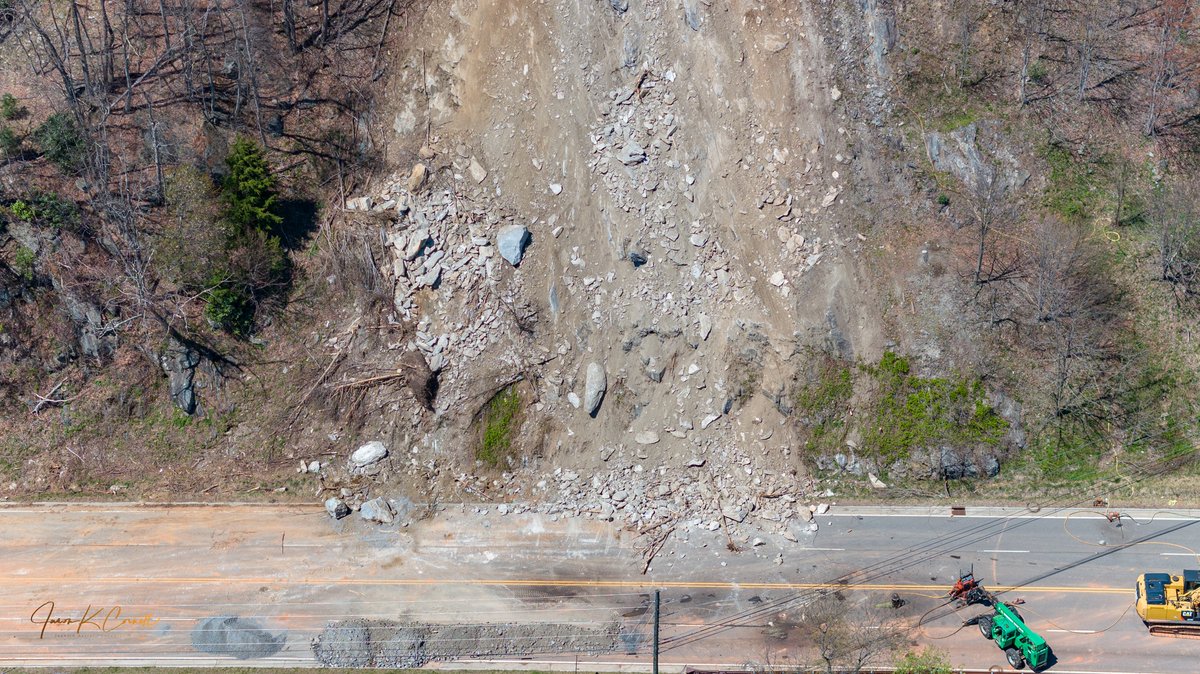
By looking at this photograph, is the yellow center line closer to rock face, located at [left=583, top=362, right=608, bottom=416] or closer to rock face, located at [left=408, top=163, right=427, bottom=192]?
rock face, located at [left=583, top=362, right=608, bottom=416]

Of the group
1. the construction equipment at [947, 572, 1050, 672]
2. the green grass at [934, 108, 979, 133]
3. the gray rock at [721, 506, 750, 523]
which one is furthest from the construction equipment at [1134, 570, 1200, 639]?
the green grass at [934, 108, 979, 133]

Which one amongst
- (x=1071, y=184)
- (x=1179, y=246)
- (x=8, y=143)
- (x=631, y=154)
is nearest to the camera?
(x=1179, y=246)

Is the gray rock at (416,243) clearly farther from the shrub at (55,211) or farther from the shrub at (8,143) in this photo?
the shrub at (8,143)

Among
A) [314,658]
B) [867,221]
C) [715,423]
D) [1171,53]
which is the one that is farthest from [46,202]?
[1171,53]

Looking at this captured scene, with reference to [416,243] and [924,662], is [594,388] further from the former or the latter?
[924,662]

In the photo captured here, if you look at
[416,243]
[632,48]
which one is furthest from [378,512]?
[632,48]

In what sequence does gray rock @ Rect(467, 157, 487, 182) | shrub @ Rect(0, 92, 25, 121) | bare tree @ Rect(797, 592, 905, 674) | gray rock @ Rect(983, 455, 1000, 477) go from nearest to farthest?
bare tree @ Rect(797, 592, 905, 674), gray rock @ Rect(983, 455, 1000, 477), gray rock @ Rect(467, 157, 487, 182), shrub @ Rect(0, 92, 25, 121)
